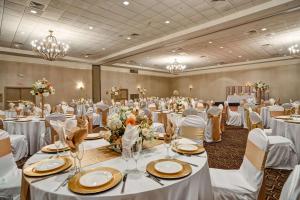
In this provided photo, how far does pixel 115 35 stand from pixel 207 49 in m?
5.79

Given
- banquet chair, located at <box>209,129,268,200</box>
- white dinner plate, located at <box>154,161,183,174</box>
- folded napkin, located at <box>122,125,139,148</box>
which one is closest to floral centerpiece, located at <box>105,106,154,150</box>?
folded napkin, located at <box>122,125,139,148</box>

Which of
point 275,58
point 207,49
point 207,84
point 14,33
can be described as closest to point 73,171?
point 14,33

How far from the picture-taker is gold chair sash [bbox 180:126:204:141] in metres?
2.80

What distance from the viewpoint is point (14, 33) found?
7.64 metres

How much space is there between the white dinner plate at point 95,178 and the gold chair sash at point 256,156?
1395mm

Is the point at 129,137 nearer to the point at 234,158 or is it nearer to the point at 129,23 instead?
the point at 234,158

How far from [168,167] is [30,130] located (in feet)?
14.0

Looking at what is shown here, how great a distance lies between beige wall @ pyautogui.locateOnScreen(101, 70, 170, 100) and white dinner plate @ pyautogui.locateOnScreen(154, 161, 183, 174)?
14.3 meters

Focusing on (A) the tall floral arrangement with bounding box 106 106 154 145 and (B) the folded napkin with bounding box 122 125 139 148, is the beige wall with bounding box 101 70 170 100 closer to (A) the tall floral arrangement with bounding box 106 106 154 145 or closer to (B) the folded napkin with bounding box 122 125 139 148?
(A) the tall floral arrangement with bounding box 106 106 154 145

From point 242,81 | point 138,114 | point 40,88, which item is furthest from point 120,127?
point 242,81

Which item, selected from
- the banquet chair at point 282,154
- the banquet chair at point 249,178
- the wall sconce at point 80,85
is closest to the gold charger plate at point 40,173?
the banquet chair at point 249,178

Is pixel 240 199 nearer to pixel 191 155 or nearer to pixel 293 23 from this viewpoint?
pixel 191 155

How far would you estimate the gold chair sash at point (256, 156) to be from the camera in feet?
5.53

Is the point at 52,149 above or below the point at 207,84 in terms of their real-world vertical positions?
below
